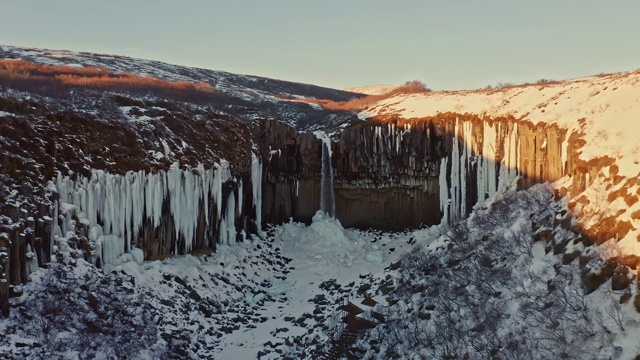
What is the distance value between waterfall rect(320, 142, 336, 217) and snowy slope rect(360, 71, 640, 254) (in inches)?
152

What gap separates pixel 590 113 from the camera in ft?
61.0

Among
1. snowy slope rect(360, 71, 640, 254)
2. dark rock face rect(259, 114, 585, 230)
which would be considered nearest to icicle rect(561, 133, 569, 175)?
snowy slope rect(360, 71, 640, 254)

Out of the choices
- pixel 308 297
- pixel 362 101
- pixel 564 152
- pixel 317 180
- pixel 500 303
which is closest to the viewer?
pixel 500 303

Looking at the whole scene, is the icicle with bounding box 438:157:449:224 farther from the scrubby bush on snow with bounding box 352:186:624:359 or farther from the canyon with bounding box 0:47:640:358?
the scrubby bush on snow with bounding box 352:186:624:359

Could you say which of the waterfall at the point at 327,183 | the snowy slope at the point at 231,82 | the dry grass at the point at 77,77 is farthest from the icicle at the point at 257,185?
the dry grass at the point at 77,77

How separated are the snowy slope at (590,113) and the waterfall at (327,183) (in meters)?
3.85

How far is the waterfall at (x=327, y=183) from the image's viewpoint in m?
26.9

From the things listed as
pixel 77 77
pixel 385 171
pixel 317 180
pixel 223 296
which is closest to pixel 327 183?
pixel 317 180

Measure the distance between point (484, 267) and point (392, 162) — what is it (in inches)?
504

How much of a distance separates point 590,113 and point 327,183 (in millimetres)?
12503

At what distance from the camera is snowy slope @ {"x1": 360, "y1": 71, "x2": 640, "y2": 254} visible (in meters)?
12.2

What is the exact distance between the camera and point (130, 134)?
1923cm

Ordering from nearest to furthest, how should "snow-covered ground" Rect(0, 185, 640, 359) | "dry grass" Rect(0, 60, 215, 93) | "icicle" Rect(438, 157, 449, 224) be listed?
"snow-covered ground" Rect(0, 185, 640, 359)
"icicle" Rect(438, 157, 449, 224)
"dry grass" Rect(0, 60, 215, 93)

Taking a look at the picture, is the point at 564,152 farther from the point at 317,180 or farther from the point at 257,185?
the point at 257,185
